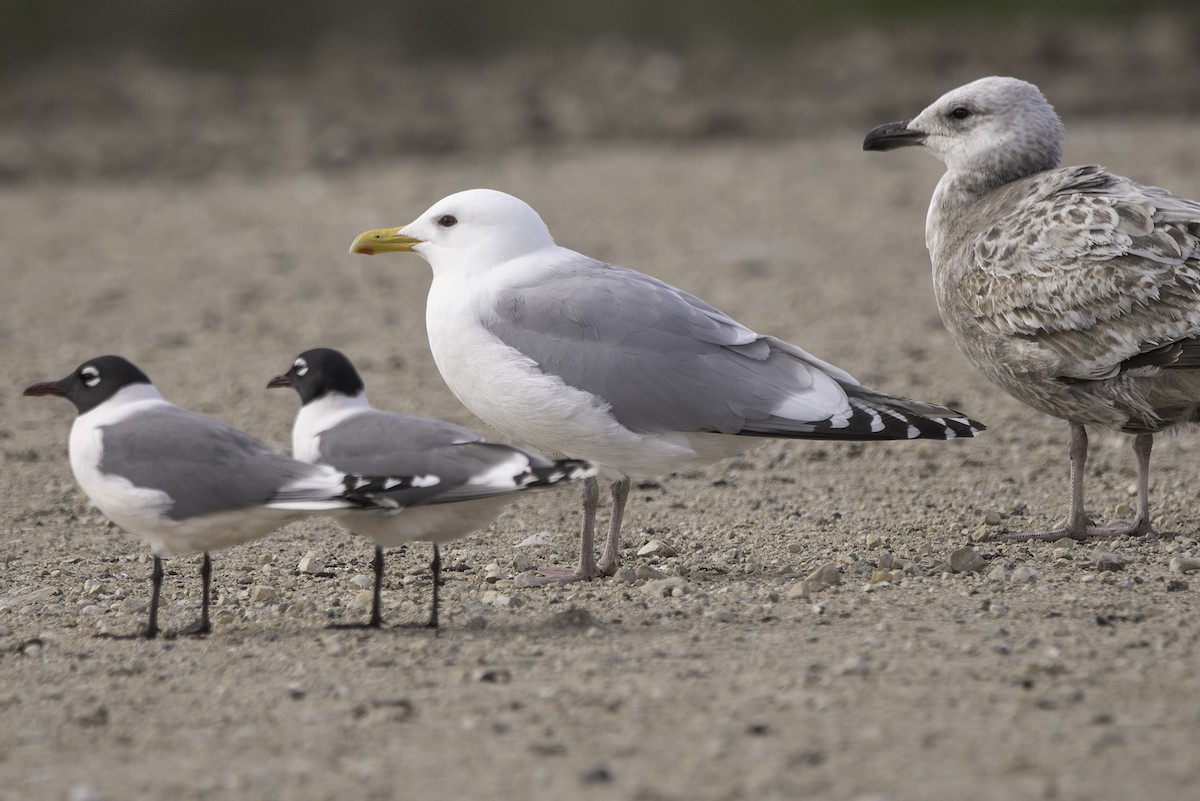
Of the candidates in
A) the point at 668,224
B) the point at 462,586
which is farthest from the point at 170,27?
the point at 462,586

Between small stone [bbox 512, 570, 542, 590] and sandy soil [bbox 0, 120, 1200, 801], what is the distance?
43mm

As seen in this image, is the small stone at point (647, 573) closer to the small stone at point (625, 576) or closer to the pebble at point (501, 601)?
the small stone at point (625, 576)

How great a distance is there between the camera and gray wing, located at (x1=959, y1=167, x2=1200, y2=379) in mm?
5164

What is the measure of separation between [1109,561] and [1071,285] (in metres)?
0.94

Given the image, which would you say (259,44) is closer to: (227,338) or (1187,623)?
(227,338)

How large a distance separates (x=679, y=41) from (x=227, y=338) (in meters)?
10.3

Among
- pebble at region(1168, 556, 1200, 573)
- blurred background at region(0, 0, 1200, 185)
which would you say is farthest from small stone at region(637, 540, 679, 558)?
blurred background at region(0, 0, 1200, 185)

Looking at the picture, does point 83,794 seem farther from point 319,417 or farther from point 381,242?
point 381,242

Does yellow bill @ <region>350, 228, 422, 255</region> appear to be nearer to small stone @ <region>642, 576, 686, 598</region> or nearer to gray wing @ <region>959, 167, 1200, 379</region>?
small stone @ <region>642, 576, 686, 598</region>

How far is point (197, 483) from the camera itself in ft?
14.8

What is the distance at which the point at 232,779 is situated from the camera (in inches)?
138

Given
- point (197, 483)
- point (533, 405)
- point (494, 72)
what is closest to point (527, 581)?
point (533, 405)

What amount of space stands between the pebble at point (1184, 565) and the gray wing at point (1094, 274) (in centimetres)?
64

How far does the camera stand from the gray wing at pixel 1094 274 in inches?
203
